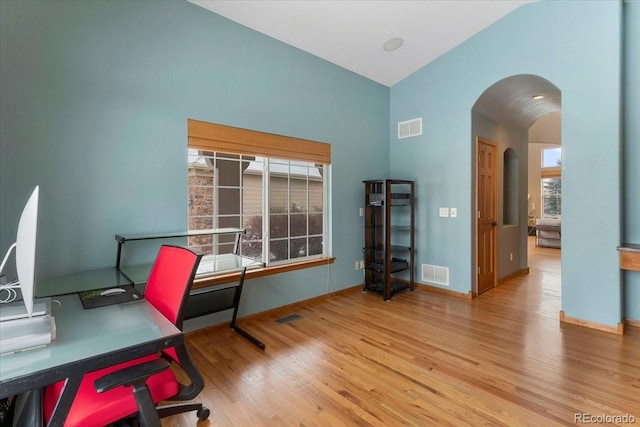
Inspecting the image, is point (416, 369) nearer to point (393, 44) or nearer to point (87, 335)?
point (87, 335)

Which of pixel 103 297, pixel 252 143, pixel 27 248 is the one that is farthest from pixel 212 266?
pixel 27 248

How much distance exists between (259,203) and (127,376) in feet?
8.28

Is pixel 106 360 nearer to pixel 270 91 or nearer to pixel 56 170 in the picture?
pixel 56 170

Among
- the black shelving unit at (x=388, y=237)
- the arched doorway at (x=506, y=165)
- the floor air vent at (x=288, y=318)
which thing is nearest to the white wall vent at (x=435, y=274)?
the black shelving unit at (x=388, y=237)

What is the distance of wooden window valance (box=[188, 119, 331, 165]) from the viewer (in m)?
2.98

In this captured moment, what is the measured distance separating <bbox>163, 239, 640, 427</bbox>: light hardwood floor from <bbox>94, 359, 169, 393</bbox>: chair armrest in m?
0.92

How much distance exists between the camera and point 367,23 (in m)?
3.39

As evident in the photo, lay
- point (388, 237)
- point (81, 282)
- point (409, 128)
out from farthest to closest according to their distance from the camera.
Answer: point (409, 128) → point (388, 237) → point (81, 282)

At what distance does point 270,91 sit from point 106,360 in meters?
3.06

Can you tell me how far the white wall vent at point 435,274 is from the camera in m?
4.36

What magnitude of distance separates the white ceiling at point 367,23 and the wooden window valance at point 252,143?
1125mm

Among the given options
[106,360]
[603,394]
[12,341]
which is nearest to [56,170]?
[12,341]

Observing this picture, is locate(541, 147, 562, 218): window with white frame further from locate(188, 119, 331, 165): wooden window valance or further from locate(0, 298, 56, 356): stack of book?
locate(0, 298, 56, 356): stack of book

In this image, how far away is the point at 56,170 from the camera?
229cm
